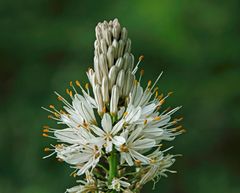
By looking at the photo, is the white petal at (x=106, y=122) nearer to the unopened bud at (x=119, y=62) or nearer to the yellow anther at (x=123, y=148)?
the yellow anther at (x=123, y=148)

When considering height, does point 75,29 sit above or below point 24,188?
above

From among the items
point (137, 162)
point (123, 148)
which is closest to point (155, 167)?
point (137, 162)

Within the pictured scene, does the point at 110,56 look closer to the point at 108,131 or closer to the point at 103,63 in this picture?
the point at 103,63

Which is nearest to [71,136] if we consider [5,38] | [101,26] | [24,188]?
[101,26]

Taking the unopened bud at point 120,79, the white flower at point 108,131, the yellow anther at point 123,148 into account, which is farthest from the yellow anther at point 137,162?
the unopened bud at point 120,79

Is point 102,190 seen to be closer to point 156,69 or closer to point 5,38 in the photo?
point 156,69
